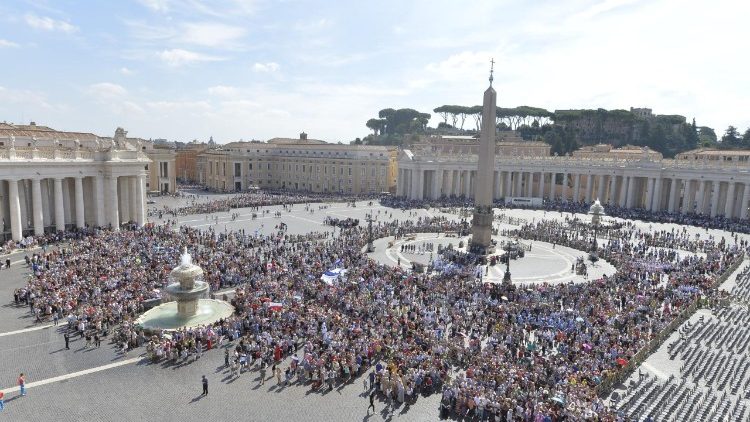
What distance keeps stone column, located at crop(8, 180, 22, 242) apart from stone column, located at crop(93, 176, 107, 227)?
5.78 m

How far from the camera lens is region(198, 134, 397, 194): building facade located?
77.9 m

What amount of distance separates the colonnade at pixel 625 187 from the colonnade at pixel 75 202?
125 feet

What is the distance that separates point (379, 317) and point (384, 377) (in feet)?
17.2

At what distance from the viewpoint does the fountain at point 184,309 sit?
61.5 feet

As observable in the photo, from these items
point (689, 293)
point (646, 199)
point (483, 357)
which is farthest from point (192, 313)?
point (646, 199)

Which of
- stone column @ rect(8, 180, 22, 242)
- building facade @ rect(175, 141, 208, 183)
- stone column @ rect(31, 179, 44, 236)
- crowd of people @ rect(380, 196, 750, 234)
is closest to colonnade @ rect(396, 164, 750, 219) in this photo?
crowd of people @ rect(380, 196, 750, 234)

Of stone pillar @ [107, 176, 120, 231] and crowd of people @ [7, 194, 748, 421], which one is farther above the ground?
stone pillar @ [107, 176, 120, 231]

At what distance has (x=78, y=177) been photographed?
1396 inches

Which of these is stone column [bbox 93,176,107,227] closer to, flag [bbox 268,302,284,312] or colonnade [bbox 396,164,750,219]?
flag [bbox 268,302,284,312]

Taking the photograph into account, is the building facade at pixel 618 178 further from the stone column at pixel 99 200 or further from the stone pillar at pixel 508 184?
the stone column at pixel 99 200

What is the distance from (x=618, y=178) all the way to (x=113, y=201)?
5525 centimetres

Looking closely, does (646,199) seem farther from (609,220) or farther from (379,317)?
(379,317)

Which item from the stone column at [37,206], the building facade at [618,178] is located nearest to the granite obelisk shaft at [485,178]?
the stone column at [37,206]

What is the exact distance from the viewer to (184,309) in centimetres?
1945
